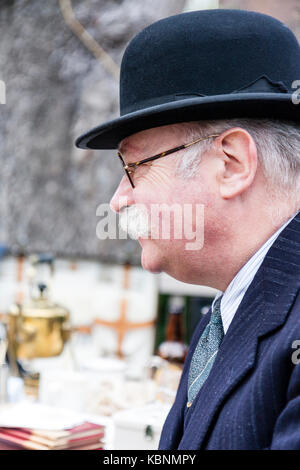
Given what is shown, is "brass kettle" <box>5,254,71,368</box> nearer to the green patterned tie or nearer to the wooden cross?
the wooden cross

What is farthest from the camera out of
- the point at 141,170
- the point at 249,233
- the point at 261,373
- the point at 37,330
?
the point at 37,330

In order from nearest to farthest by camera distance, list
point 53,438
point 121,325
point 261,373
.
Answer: point 261,373, point 53,438, point 121,325

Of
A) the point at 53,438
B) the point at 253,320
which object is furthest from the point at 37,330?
the point at 253,320

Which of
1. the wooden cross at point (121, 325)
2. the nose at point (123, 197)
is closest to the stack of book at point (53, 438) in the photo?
the nose at point (123, 197)

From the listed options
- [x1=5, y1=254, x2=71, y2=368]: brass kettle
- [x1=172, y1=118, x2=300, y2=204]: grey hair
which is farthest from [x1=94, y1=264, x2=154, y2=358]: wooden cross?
[x1=172, y1=118, x2=300, y2=204]: grey hair

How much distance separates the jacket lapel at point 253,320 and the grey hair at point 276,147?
0.07 metres

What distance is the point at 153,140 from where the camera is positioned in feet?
3.37

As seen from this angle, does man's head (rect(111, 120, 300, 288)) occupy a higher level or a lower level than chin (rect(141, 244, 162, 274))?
higher

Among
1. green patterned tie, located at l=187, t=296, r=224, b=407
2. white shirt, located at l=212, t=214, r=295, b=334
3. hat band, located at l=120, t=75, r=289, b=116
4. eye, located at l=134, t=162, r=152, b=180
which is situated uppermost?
hat band, located at l=120, t=75, r=289, b=116

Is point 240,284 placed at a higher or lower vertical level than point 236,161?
lower

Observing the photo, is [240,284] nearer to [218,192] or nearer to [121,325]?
[218,192]

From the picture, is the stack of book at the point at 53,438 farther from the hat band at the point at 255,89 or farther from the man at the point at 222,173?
the hat band at the point at 255,89

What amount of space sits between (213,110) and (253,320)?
1.17 feet

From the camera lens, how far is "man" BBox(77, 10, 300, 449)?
870 millimetres
